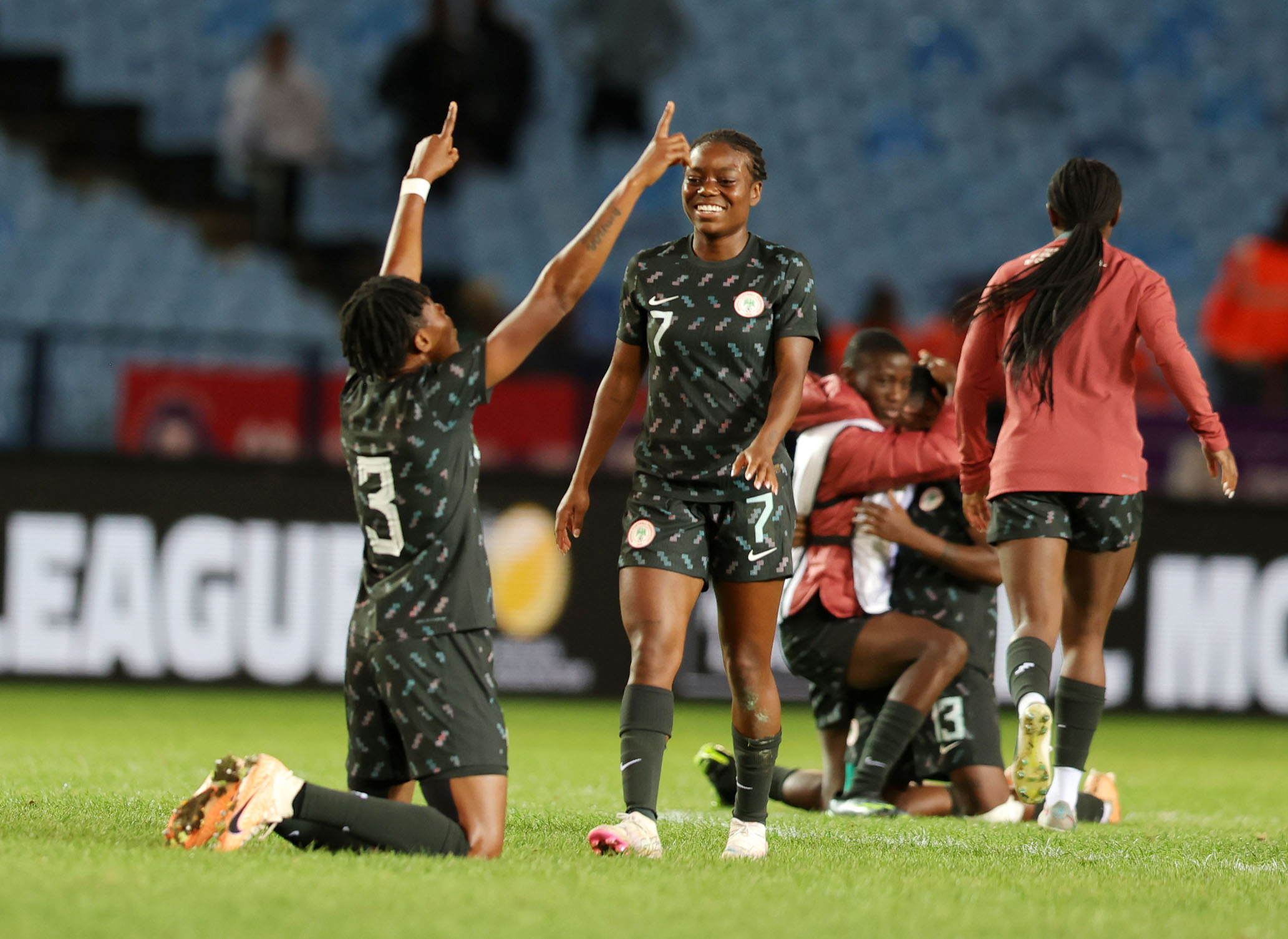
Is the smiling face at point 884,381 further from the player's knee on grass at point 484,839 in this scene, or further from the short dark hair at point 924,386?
the player's knee on grass at point 484,839

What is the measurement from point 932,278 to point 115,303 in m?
6.13

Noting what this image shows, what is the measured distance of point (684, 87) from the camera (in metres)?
13.3

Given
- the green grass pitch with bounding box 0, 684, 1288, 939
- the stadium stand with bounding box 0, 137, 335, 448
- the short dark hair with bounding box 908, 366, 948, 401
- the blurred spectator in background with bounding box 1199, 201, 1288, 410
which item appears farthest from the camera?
the stadium stand with bounding box 0, 137, 335, 448

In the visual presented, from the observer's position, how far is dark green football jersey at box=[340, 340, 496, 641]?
376 cm

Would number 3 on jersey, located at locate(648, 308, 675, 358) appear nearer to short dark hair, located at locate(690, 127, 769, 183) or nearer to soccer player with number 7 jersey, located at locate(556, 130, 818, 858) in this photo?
soccer player with number 7 jersey, located at locate(556, 130, 818, 858)

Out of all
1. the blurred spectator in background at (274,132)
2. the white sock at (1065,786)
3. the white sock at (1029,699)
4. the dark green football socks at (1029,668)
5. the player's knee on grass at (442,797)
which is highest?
the blurred spectator in background at (274,132)

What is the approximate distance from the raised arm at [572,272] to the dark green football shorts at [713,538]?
0.54 meters

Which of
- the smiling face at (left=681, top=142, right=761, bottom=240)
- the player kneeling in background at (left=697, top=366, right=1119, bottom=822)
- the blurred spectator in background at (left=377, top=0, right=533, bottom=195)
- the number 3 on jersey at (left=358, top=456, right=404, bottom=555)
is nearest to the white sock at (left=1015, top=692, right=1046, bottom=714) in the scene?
the player kneeling in background at (left=697, top=366, right=1119, bottom=822)

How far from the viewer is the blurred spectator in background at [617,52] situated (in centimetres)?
1304

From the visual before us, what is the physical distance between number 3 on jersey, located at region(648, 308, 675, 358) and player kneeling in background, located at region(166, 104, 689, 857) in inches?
14.5

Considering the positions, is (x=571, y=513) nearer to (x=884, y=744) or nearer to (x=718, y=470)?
(x=718, y=470)

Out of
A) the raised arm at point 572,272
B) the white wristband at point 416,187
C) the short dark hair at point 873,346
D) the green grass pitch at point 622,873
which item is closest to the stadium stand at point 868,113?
the green grass pitch at point 622,873

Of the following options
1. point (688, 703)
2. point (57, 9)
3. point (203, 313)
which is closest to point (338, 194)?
point (203, 313)

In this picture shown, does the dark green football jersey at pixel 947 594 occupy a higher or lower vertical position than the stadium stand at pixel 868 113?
lower
